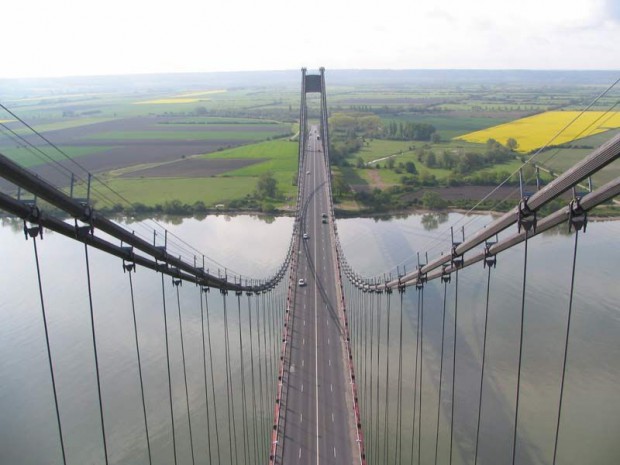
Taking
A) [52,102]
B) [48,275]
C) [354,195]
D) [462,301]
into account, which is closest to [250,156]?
[354,195]

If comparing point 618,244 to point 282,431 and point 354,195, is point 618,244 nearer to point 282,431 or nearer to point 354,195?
point 354,195

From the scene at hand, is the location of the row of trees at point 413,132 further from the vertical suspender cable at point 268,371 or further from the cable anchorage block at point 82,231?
the cable anchorage block at point 82,231

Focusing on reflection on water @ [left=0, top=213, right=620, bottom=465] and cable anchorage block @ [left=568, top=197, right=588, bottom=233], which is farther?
reflection on water @ [left=0, top=213, right=620, bottom=465]

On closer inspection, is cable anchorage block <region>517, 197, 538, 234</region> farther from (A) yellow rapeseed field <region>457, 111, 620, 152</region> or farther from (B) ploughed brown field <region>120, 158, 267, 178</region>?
(A) yellow rapeseed field <region>457, 111, 620, 152</region>

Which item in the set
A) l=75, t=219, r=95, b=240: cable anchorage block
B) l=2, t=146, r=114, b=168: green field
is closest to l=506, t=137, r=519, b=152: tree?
l=2, t=146, r=114, b=168: green field

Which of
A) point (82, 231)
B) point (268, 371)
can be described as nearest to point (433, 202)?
point (268, 371)

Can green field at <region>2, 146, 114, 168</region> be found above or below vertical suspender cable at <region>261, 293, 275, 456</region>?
above

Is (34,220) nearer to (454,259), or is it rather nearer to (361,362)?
(454,259)
